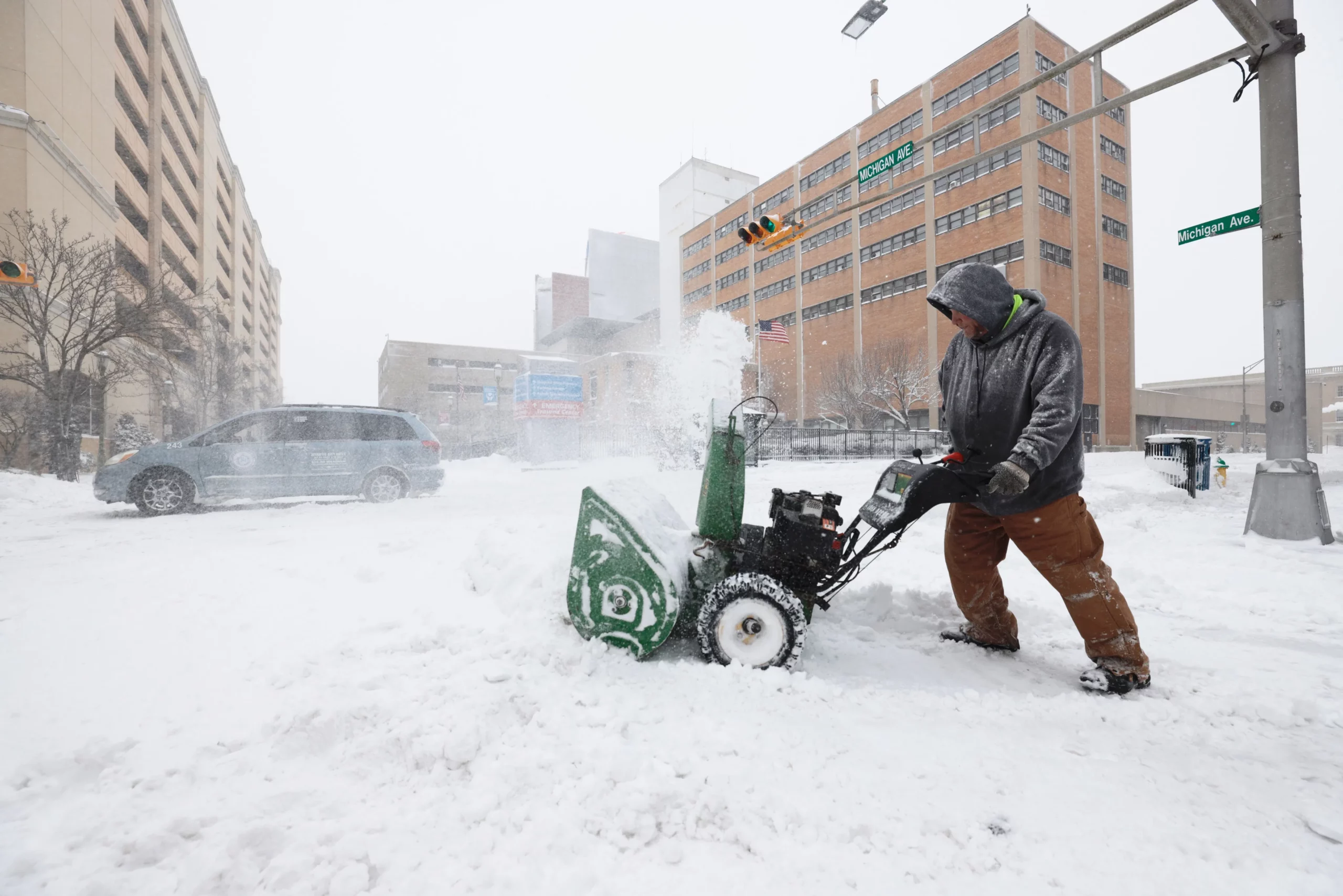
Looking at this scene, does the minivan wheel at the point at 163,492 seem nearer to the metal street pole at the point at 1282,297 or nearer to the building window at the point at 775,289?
the metal street pole at the point at 1282,297

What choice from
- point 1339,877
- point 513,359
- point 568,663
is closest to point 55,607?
point 568,663

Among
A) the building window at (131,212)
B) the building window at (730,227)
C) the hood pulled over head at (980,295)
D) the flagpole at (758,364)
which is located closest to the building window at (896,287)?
the flagpole at (758,364)

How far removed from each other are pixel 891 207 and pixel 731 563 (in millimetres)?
39399

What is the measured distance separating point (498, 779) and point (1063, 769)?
1.90 m

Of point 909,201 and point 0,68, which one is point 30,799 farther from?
point 909,201

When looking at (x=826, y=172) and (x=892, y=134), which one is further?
(x=826, y=172)

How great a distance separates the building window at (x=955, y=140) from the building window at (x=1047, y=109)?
2923 mm

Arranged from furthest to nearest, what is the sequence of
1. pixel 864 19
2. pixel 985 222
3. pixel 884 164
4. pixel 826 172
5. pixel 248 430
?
pixel 826 172 < pixel 985 222 < pixel 864 19 < pixel 884 164 < pixel 248 430

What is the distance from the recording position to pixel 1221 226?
686cm

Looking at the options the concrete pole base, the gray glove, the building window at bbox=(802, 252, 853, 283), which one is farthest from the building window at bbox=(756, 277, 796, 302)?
the gray glove

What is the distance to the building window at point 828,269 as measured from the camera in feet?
130

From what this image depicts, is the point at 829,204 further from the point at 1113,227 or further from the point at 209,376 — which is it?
the point at 209,376

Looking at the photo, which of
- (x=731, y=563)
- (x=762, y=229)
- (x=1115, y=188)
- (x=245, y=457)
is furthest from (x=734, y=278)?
(x=731, y=563)

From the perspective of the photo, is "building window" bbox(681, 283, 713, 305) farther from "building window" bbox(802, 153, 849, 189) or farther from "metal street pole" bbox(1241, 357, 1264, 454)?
"metal street pole" bbox(1241, 357, 1264, 454)
